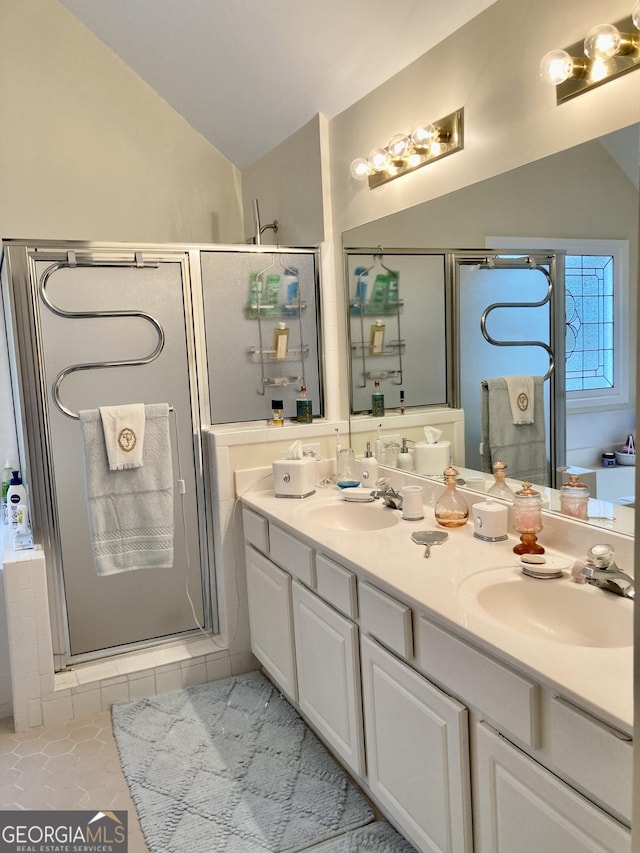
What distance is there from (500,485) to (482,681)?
0.86 m

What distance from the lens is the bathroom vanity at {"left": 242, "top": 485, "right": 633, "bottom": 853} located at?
1.19m

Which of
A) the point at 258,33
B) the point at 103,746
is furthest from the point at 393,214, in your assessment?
the point at 103,746

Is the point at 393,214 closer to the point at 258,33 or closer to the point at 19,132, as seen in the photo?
the point at 258,33

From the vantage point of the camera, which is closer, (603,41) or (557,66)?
(603,41)

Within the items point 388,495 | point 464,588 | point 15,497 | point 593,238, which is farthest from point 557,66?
point 15,497

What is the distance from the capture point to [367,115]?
265cm

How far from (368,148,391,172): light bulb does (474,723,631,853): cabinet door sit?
6.34ft

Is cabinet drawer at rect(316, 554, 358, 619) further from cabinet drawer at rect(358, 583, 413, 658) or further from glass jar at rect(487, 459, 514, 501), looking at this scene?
glass jar at rect(487, 459, 514, 501)

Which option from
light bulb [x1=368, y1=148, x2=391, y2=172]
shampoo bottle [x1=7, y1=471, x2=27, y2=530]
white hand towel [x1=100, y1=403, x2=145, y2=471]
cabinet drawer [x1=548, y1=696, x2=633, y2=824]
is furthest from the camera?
shampoo bottle [x1=7, y1=471, x2=27, y2=530]

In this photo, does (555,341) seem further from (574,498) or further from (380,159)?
(380,159)

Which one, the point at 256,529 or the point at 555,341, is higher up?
the point at 555,341

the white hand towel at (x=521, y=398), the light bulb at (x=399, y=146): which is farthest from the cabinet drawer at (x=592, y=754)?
the light bulb at (x=399, y=146)

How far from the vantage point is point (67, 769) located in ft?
7.80

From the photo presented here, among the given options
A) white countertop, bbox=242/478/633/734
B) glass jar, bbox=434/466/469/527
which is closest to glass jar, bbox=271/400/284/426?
white countertop, bbox=242/478/633/734
